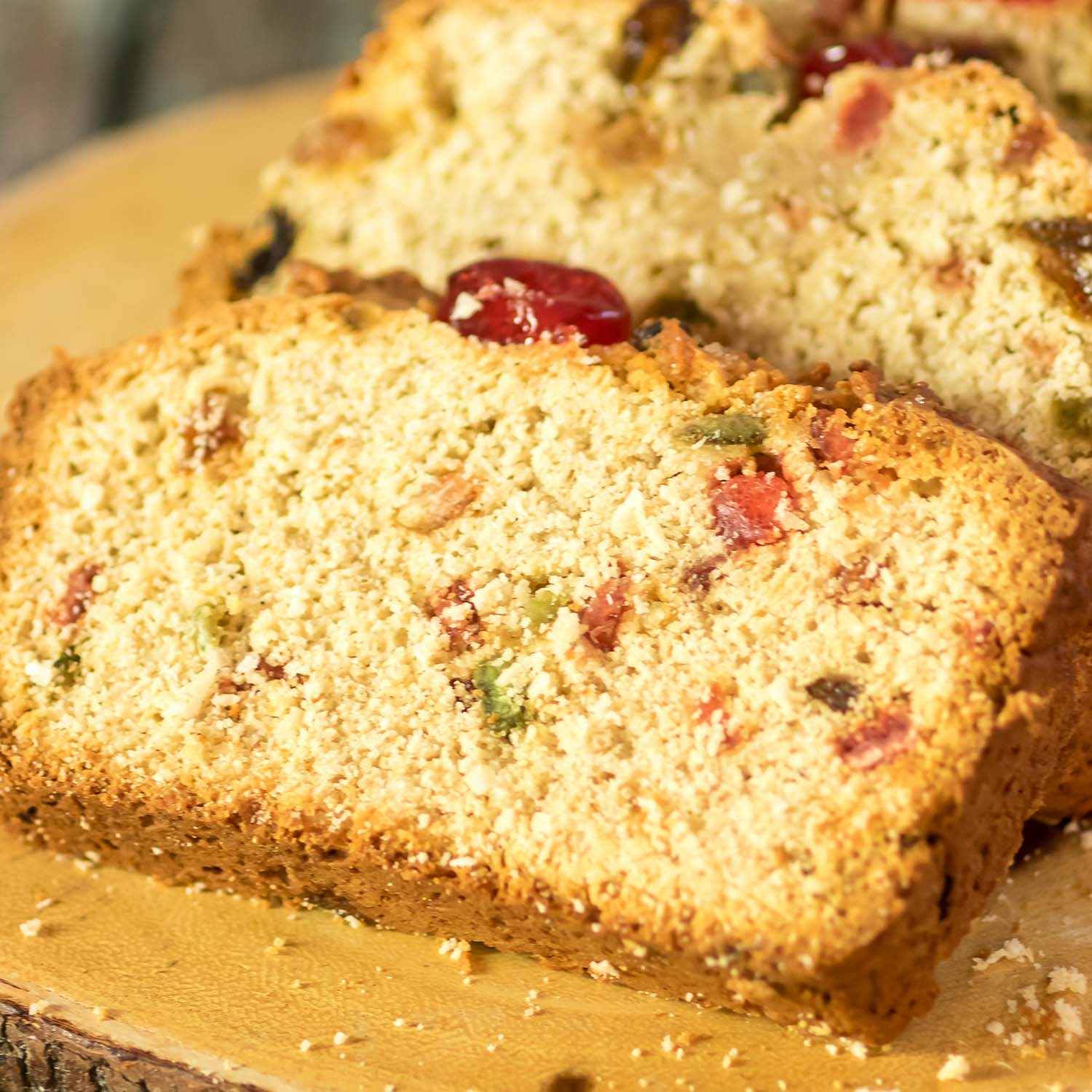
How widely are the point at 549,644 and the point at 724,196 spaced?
122cm

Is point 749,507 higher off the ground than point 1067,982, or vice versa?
point 749,507

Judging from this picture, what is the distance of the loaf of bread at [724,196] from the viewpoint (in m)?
2.64

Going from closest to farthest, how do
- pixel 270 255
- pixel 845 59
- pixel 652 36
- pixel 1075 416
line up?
pixel 1075 416, pixel 845 59, pixel 652 36, pixel 270 255

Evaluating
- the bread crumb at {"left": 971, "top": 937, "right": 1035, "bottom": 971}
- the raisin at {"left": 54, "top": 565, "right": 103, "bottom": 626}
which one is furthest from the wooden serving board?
the raisin at {"left": 54, "top": 565, "right": 103, "bottom": 626}

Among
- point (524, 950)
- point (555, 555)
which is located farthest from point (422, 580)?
point (524, 950)

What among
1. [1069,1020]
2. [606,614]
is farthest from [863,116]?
[1069,1020]

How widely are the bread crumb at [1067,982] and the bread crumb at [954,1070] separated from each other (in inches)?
8.9

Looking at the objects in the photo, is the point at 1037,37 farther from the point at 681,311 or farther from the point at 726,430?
the point at 726,430

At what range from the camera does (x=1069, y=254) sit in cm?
263

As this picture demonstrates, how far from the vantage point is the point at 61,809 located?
2.55m

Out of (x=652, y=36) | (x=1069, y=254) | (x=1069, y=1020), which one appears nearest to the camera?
(x=1069, y=1020)

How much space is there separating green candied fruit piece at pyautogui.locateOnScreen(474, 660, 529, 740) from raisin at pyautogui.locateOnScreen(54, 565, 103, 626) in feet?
2.76

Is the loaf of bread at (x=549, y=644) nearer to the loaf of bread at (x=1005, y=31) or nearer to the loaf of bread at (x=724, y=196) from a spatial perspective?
the loaf of bread at (x=724, y=196)

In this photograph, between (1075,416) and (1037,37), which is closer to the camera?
(1075,416)
